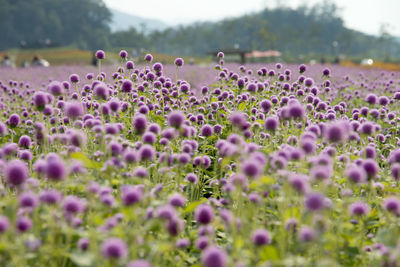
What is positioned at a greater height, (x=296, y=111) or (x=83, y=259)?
(x=296, y=111)

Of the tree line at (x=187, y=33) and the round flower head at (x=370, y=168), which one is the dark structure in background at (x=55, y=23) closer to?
the tree line at (x=187, y=33)

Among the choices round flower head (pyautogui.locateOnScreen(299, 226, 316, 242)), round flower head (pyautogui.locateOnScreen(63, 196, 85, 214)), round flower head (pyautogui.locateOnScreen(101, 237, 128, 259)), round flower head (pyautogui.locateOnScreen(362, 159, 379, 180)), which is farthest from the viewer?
round flower head (pyautogui.locateOnScreen(362, 159, 379, 180))

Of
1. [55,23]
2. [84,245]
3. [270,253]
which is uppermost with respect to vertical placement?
[55,23]

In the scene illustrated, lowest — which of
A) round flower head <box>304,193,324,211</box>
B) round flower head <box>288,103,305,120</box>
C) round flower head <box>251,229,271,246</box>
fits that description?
round flower head <box>251,229,271,246</box>

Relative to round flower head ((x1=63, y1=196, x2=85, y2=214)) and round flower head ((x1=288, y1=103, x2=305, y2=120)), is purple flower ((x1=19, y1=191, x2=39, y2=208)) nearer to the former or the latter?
round flower head ((x1=63, y1=196, x2=85, y2=214))

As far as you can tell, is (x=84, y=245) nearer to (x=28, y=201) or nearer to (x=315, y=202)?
(x=28, y=201)

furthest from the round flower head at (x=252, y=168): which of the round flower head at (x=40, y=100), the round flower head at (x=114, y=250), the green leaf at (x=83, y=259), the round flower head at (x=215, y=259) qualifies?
the round flower head at (x=40, y=100)

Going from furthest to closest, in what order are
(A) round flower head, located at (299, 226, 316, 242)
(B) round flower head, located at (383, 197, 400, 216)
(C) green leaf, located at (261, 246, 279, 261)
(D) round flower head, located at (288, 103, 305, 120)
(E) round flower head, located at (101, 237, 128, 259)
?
(D) round flower head, located at (288, 103, 305, 120) < (B) round flower head, located at (383, 197, 400, 216) < (C) green leaf, located at (261, 246, 279, 261) < (A) round flower head, located at (299, 226, 316, 242) < (E) round flower head, located at (101, 237, 128, 259)

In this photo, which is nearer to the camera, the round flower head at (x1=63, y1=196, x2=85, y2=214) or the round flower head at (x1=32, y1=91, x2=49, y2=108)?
the round flower head at (x1=63, y1=196, x2=85, y2=214)

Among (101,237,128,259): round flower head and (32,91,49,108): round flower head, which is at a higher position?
(32,91,49,108): round flower head

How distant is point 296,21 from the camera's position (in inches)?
5012

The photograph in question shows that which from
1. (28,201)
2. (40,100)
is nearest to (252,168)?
(28,201)

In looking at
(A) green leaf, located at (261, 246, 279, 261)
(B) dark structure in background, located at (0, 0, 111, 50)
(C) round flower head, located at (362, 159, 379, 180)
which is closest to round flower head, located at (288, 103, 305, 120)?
(C) round flower head, located at (362, 159, 379, 180)

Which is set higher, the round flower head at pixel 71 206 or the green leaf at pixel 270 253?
the round flower head at pixel 71 206
